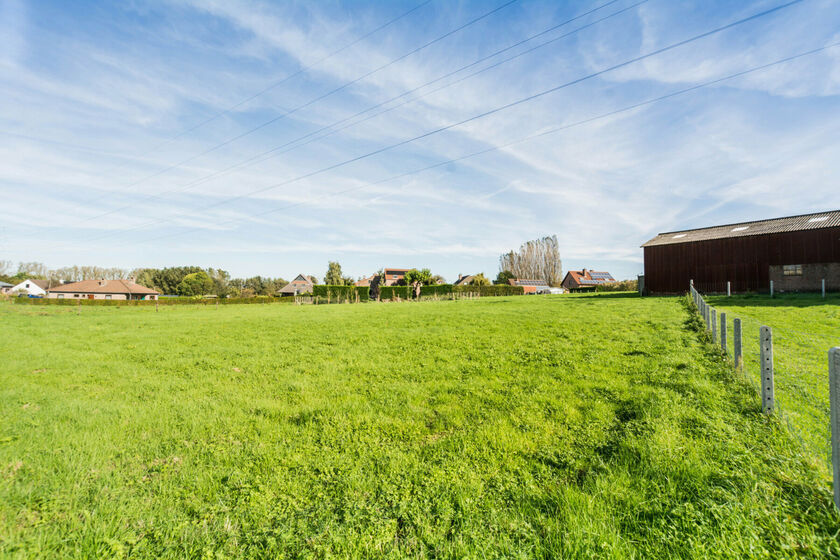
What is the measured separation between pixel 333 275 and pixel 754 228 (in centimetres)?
7079

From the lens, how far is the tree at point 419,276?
179 feet

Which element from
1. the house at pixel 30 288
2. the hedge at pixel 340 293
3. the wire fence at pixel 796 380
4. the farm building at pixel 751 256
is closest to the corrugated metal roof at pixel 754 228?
the farm building at pixel 751 256

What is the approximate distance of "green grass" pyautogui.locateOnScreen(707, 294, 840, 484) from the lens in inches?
160

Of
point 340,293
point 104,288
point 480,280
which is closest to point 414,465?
point 340,293

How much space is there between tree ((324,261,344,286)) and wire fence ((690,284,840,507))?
246 feet

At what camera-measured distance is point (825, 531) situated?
2.61 m

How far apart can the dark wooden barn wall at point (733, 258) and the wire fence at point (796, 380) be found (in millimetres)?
23602

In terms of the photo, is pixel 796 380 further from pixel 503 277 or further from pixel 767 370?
pixel 503 277

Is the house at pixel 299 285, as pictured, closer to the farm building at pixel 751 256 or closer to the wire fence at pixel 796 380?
the farm building at pixel 751 256

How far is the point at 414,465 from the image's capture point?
403 centimetres

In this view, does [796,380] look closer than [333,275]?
Yes

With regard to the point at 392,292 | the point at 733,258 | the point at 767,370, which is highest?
the point at 733,258

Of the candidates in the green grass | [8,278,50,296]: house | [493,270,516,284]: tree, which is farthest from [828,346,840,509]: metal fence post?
[8,278,50,296]: house

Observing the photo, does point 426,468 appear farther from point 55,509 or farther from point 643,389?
point 643,389
